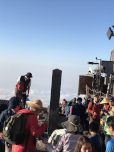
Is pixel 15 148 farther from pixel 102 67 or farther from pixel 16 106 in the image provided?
pixel 102 67

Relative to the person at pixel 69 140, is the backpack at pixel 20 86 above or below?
above

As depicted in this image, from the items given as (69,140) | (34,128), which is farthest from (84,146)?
(34,128)

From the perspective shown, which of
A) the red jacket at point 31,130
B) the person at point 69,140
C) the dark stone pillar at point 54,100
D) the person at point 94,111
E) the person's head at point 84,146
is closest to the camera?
the person's head at point 84,146

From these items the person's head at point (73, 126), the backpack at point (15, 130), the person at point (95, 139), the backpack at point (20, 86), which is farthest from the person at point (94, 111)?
the backpack at point (15, 130)

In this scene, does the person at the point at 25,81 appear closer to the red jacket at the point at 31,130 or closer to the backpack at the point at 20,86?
the backpack at the point at 20,86

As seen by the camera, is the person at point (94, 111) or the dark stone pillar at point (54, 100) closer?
the dark stone pillar at point (54, 100)

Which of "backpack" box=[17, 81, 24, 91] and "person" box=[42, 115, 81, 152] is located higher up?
"backpack" box=[17, 81, 24, 91]

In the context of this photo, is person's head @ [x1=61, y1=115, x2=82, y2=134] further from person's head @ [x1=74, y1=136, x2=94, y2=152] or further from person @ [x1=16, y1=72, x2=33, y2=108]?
person @ [x1=16, y1=72, x2=33, y2=108]

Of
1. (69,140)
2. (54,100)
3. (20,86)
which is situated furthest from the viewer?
(20,86)

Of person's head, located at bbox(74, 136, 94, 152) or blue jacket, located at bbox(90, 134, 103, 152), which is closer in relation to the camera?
person's head, located at bbox(74, 136, 94, 152)

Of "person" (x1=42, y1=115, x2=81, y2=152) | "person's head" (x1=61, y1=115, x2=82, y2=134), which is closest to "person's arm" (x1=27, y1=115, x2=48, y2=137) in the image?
"person" (x1=42, y1=115, x2=81, y2=152)

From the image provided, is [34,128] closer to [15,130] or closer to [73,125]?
[15,130]

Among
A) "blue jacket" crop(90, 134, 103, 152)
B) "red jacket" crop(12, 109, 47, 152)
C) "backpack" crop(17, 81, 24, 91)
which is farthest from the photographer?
"backpack" crop(17, 81, 24, 91)

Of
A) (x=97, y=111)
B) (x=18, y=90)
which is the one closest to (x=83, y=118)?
(x=97, y=111)
